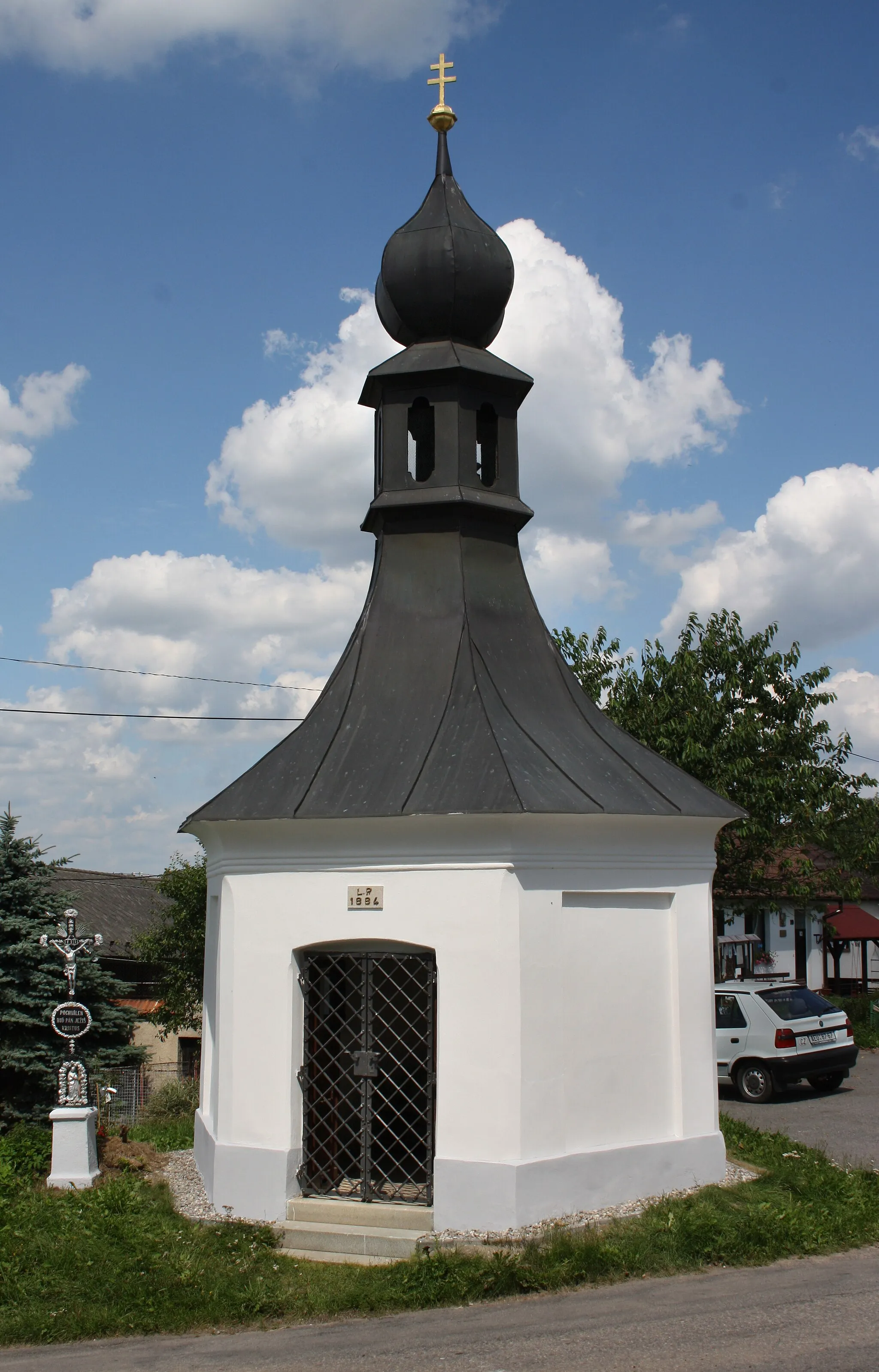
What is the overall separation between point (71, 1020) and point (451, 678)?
4894 millimetres

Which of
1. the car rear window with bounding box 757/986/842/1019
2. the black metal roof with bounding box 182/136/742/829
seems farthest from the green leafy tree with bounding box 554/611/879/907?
the black metal roof with bounding box 182/136/742/829

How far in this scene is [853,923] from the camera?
34.5 metres

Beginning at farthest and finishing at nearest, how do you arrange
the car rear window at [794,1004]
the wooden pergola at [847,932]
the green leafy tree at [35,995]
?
the wooden pergola at [847,932], the car rear window at [794,1004], the green leafy tree at [35,995]

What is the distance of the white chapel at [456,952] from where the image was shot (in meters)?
8.35

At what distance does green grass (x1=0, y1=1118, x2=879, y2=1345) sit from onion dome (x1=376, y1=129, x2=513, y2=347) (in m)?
8.11

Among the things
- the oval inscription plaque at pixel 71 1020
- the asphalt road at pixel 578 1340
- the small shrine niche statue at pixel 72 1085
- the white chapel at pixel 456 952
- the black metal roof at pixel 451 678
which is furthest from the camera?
the oval inscription plaque at pixel 71 1020

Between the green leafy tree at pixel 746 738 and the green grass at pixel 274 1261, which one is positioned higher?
the green leafy tree at pixel 746 738

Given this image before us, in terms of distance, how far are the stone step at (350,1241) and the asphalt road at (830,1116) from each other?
4.57 meters

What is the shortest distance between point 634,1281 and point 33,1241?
13.6 feet

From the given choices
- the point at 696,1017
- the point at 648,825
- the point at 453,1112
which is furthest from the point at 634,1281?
the point at 648,825

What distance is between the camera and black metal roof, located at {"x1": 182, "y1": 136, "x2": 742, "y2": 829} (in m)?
8.78

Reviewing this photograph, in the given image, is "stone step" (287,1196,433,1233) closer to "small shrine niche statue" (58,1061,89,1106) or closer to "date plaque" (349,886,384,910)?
"date plaque" (349,886,384,910)

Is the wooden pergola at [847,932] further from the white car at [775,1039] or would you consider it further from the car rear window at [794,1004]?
the white car at [775,1039]

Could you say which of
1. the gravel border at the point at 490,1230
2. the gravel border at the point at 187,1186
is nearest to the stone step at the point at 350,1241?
the gravel border at the point at 490,1230
